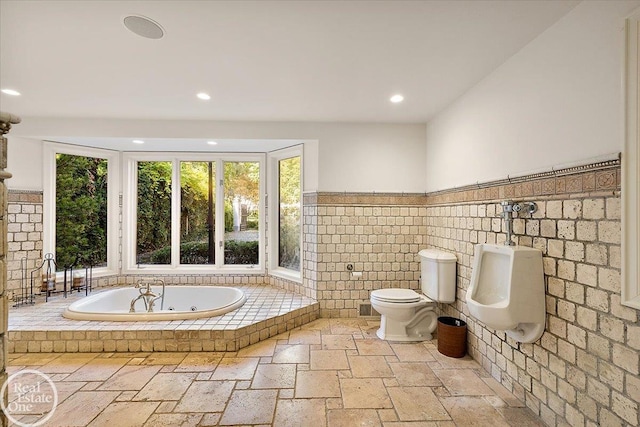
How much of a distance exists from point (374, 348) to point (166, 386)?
1815mm

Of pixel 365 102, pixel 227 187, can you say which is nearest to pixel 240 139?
pixel 227 187

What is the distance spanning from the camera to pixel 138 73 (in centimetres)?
239

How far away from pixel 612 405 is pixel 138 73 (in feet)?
12.3

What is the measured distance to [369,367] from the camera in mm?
2520

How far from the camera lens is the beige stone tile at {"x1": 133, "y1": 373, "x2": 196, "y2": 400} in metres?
2.12

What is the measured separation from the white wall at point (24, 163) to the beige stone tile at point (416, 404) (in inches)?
182

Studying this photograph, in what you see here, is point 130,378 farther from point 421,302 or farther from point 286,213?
point 421,302

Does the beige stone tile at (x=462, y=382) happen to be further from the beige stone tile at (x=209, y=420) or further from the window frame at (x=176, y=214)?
the window frame at (x=176, y=214)

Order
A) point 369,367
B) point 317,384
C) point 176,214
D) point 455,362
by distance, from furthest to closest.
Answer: point 176,214 < point 455,362 < point 369,367 < point 317,384

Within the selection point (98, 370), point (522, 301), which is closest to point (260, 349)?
point (98, 370)

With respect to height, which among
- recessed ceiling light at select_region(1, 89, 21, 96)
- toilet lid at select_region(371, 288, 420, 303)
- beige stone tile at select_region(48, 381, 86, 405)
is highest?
recessed ceiling light at select_region(1, 89, 21, 96)

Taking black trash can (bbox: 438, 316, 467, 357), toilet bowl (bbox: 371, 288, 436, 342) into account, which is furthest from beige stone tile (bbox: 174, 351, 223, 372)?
black trash can (bbox: 438, 316, 467, 357)

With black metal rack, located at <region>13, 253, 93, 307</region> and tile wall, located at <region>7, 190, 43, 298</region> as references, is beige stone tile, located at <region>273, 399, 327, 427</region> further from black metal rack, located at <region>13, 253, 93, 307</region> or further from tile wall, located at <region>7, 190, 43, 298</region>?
tile wall, located at <region>7, 190, 43, 298</region>

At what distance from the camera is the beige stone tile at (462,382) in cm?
219
